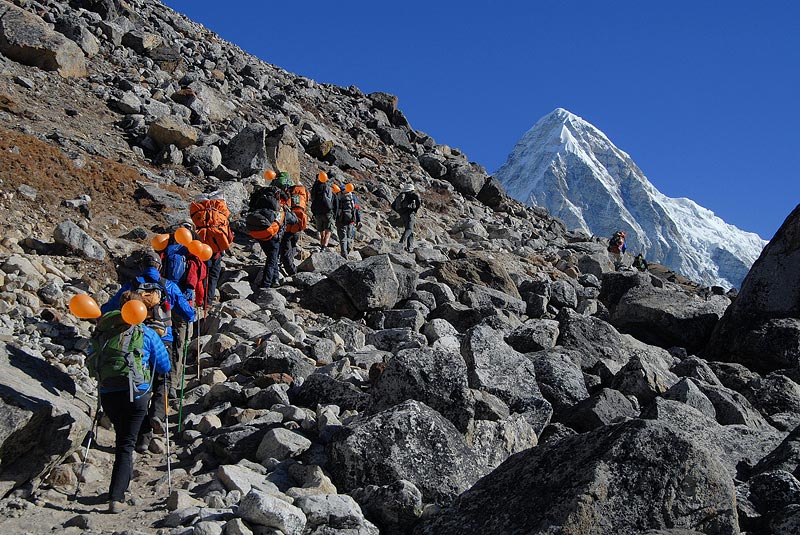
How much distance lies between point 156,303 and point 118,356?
2.63 feet

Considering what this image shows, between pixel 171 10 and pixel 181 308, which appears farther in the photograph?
pixel 171 10

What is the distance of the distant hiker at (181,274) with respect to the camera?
29.3ft

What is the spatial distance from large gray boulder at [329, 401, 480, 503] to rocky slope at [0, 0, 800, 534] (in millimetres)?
19

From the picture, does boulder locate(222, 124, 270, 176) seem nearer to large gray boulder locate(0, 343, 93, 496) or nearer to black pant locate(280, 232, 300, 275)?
black pant locate(280, 232, 300, 275)

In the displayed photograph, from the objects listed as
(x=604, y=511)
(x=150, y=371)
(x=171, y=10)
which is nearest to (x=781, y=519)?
(x=604, y=511)

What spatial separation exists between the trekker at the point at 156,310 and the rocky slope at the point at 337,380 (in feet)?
1.38

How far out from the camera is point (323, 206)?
1697cm

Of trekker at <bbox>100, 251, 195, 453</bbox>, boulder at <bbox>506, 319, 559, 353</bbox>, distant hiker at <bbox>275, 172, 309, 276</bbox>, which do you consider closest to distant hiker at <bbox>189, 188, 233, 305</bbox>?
distant hiker at <bbox>275, 172, 309, 276</bbox>

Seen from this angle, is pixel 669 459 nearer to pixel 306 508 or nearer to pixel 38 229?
pixel 306 508

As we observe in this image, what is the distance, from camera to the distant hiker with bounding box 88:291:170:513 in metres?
6.04

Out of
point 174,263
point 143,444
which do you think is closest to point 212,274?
point 174,263

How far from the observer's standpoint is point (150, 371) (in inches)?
253

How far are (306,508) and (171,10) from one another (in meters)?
40.8

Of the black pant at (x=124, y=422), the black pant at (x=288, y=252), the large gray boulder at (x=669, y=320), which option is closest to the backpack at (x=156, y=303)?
the black pant at (x=124, y=422)
